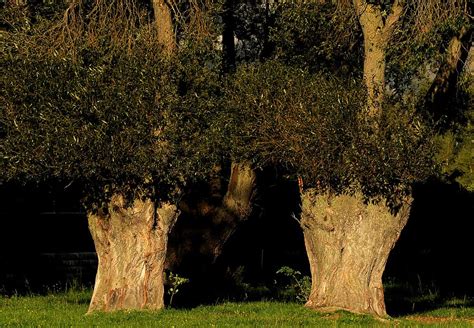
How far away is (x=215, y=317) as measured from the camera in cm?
2117

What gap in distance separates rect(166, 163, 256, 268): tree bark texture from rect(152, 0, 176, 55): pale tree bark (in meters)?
5.42

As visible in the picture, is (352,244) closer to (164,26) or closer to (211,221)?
(164,26)

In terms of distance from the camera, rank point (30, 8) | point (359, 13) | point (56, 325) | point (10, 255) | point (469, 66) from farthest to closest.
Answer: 1. point (10, 255)
2. point (469, 66)
3. point (30, 8)
4. point (359, 13)
5. point (56, 325)

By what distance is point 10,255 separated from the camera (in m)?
34.6

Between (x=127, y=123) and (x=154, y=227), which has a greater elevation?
(x=127, y=123)

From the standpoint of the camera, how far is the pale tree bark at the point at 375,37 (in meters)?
21.6

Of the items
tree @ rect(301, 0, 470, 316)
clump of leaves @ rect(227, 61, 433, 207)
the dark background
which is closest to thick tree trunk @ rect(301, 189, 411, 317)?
tree @ rect(301, 0, 470, 316)

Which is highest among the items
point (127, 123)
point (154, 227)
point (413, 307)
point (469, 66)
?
point (469, 66)

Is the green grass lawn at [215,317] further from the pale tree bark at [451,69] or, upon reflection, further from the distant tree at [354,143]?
the pale tree bark at [451,69]

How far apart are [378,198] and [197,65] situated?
169 inches

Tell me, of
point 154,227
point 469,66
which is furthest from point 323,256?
point 469,66

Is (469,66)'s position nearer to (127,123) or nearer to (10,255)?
(127,123)

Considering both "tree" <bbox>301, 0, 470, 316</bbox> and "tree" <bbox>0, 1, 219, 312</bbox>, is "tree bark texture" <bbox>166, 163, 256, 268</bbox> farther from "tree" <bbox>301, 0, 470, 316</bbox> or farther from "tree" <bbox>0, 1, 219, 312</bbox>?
"tree" <bbox>301, 0, 470, 316</bbox>

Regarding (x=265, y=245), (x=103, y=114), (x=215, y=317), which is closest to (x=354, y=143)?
(x=215, y=317)
